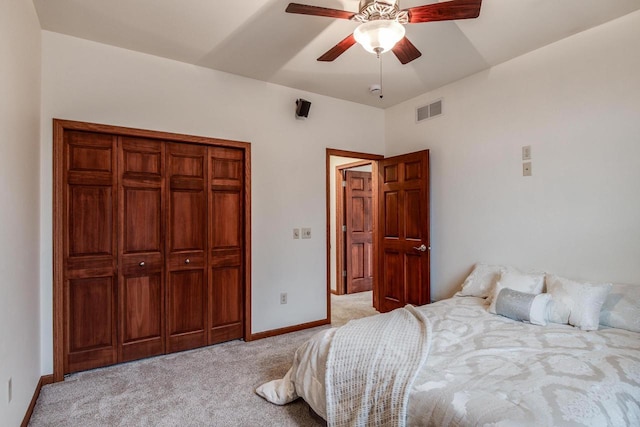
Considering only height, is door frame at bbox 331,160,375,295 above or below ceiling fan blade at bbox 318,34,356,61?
below

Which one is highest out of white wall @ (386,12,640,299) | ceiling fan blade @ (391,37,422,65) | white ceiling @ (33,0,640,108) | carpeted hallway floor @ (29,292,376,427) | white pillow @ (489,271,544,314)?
white ceiling @ (33,0,640,108)

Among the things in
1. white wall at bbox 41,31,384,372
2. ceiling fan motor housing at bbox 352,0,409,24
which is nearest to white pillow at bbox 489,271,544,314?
white wall at bbox 41,31,384,372

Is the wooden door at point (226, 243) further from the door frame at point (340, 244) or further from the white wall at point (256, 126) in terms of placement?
the door frame at point (340, 244)

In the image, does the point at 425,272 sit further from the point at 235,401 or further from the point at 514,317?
the point at 235,401

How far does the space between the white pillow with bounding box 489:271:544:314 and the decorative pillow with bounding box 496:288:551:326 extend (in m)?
0.08

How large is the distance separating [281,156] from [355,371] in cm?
249

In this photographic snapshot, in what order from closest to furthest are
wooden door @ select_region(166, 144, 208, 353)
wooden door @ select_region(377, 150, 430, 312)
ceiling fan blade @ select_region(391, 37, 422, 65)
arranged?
ceiling fan blade @ select_region(391, 37, 422, 65)
wooden door @ select_region(166, 144, 208, 353)
wooden door @ select_region(377, 150, 430, 312)

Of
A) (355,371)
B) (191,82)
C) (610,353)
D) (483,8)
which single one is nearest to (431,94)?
(483,8)

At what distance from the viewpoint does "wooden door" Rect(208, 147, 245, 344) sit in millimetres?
3357

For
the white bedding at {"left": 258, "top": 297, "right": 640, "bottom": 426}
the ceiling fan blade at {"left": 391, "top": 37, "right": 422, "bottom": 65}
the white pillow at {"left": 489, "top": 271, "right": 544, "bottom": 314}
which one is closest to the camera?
the white bedding at {"left": 258, "top": 297, "right": 640, "bottom": 426}

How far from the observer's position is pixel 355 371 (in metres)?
1.79

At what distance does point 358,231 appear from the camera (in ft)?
18.7

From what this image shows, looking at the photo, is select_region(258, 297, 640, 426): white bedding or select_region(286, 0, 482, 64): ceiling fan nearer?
select_region(258, 297, 640, 426): white bedding

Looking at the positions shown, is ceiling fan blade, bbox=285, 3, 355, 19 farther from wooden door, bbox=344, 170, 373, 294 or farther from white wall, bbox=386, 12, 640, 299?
wooden door, bbox=344, 170, 373, 294
